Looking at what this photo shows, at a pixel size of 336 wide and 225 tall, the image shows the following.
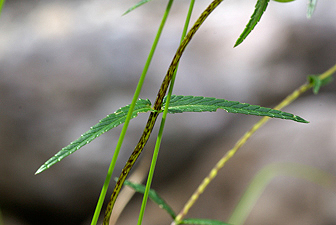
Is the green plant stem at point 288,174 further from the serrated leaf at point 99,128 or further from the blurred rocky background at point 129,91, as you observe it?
the serrated leaf at point 99,128

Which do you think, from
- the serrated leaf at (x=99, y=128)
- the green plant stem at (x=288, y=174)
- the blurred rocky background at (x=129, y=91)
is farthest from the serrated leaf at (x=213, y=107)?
the blurred rocky background at (x=129, y=91)

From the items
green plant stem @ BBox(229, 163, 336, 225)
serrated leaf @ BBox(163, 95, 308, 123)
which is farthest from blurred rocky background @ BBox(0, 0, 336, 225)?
serrated leaf @ BBox(163, 95, 308, 123)

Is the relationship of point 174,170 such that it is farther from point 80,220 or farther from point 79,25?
point 79,25

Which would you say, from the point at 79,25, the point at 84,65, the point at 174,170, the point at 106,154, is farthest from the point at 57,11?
the point at 174,170

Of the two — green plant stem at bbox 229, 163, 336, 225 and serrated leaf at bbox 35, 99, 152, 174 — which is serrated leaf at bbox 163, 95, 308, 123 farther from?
green plant stem at bbox 229, 163, 336, 225

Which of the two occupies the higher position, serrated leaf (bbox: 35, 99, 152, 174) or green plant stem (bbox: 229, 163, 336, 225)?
serrated leaf (bbox: 35, 99, 152, 174)

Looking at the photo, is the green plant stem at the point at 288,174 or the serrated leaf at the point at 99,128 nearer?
the serrated leaf at the point at 99,128
